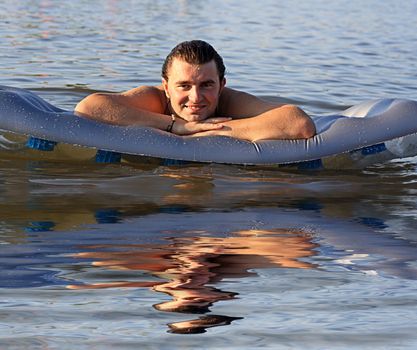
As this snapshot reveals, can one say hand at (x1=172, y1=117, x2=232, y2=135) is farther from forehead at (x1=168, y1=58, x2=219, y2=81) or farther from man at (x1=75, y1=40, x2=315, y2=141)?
forehead at (x1=168, y1=58, x2=219, y2=81)

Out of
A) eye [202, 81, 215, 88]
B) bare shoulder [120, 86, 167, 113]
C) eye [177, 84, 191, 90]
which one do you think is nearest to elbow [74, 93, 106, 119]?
bare shoulder [120, 86, 167, 113]

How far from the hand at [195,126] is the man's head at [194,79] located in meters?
0.06

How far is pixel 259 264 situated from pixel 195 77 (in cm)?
191

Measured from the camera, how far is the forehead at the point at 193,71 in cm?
607

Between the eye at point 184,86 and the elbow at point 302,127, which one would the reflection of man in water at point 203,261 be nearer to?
the elbow at point 302,127

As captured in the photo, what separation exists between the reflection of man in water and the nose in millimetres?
1324

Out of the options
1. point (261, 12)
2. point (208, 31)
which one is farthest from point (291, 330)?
point (261, 12)

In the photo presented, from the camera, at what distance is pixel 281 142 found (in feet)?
19.8

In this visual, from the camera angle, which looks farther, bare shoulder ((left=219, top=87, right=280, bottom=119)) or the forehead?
bare shoulder ((left=219, top=87, right=280, bottom=119))

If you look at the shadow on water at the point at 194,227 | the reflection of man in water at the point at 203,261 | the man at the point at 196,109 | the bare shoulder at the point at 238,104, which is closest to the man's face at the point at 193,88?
the man at the point at 196,109

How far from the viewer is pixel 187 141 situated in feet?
19.7

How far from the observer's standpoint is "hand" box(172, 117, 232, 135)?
241 inches

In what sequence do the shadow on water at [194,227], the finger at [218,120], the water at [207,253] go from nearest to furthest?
the water at [207,253], the shadow on water at [194,227], the finger at [218,120]

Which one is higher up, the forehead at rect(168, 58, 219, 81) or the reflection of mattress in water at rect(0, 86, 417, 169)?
the forehead at rect(168, 58, 219, 81)
